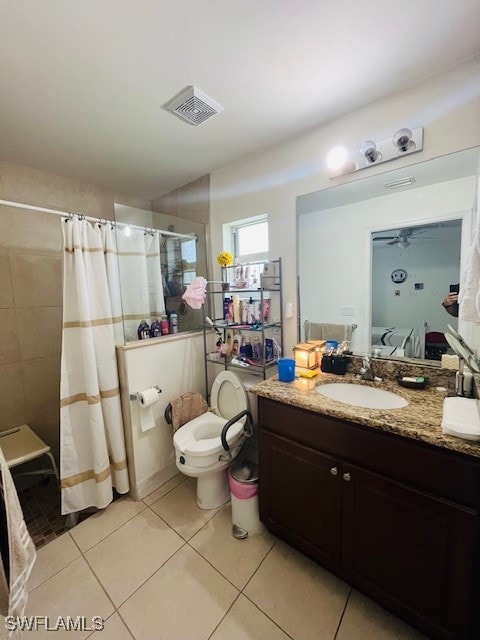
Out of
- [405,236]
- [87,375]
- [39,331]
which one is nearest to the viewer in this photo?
[405,236]

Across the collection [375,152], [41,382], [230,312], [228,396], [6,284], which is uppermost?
[375,152]

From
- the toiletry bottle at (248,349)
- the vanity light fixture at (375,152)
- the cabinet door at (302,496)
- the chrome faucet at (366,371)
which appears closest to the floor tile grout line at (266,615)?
the cabinet door at (302,496)

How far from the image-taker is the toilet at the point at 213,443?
1547mm

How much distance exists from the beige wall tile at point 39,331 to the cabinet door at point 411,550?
7.43ft

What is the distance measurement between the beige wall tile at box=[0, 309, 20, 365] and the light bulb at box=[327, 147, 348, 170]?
2388 millimetres

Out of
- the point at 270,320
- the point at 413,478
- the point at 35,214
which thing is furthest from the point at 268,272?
the point at 35,214

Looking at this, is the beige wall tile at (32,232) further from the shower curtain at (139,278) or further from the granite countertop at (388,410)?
the granite countertop at (388,410)

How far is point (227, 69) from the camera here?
115 centimetres

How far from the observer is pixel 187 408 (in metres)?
1.93

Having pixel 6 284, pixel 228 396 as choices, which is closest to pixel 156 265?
pixel 6 284

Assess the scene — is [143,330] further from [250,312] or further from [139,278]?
[250,312]

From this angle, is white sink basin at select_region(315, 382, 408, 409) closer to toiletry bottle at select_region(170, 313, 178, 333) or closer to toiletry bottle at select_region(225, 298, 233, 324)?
toiletry bottle at select_region(225, 298, 233, 324)

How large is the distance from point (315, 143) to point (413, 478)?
1799mm

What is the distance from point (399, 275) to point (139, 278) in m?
1.71
